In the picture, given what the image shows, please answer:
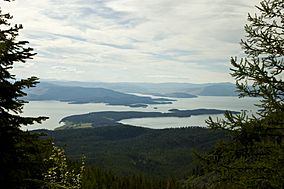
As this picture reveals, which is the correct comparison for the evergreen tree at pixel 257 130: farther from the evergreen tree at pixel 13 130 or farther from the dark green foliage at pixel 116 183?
the dark green foliage at pixel 116 183

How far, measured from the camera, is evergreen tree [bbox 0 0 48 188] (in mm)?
8391

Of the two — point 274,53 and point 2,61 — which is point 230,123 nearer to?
point 274,53

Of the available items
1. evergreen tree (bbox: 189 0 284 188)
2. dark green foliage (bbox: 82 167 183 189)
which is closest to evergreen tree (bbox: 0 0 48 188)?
evergreen tree (bbox: 189 0 284 188)

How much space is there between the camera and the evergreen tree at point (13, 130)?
839 cm

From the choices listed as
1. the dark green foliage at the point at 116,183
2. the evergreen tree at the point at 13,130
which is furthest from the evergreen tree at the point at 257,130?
the dark green foliage at the point at 116,183

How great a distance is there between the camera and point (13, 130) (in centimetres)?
859

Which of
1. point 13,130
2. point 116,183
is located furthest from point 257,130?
point 116,183

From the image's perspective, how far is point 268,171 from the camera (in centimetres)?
754

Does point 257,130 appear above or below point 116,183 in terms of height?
above

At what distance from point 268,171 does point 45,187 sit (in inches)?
216

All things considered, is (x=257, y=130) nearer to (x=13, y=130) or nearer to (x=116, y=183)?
(x=13, y=130)

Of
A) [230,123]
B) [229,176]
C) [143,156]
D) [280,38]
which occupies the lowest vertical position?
[143,156]

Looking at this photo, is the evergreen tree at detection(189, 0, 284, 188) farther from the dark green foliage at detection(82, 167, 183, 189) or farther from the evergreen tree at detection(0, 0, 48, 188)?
the dark green foliage at detection(82, 167, 183, 189)

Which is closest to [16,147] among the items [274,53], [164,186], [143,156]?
[274,53]
